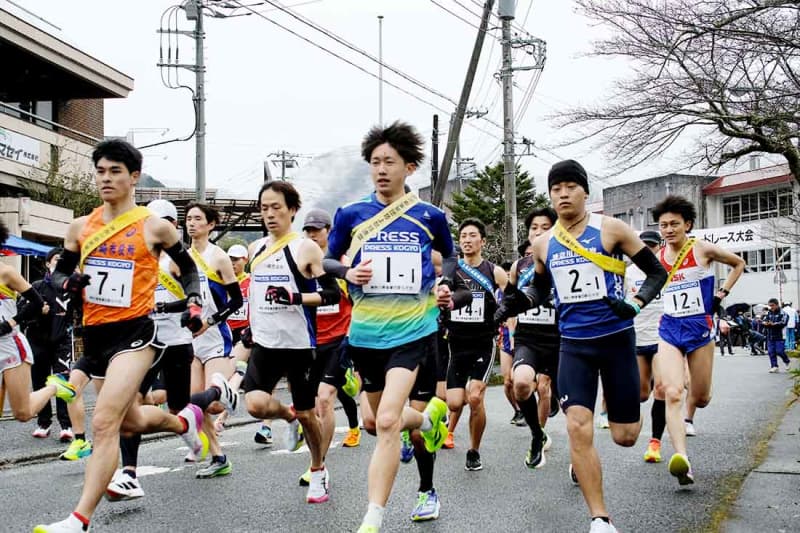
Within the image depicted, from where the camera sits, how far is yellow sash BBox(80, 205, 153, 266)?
5645 millimetres

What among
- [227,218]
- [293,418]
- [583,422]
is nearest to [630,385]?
[583,422]

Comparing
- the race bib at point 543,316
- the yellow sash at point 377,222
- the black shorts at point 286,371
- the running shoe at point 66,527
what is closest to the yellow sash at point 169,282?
the black shorts at point 286,371

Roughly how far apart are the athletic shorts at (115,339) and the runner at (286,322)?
4.39 ft

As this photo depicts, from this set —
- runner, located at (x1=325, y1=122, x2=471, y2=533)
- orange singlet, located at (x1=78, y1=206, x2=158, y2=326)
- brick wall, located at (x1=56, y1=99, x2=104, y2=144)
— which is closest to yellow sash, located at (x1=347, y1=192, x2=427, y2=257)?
runner, located at (x1=325, y1=122, x2=471, y2=533)

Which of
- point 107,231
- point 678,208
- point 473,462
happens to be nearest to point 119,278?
point 107,231

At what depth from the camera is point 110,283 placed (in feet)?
18.3

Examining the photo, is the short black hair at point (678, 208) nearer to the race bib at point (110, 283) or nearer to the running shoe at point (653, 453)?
the running shoe at point (653, 453)

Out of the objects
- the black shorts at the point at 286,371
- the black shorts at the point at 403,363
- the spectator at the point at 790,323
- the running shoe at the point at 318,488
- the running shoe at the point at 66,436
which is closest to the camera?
the black shorts at the point at 403,363

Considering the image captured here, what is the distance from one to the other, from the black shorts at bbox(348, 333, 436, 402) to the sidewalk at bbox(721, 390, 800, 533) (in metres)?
2.02

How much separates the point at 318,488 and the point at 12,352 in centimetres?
332

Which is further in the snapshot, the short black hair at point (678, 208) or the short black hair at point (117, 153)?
the short black hair at point (678, 208)

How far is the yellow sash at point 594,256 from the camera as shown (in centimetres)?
568

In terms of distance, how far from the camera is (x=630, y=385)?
5.71 metres

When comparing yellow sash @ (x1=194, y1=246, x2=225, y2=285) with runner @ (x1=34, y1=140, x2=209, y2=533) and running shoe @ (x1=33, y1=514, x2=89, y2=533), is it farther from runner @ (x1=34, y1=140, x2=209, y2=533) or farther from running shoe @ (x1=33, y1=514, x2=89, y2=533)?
running shoe @ (x1=33, y1=514, x2=89, y2=533)
